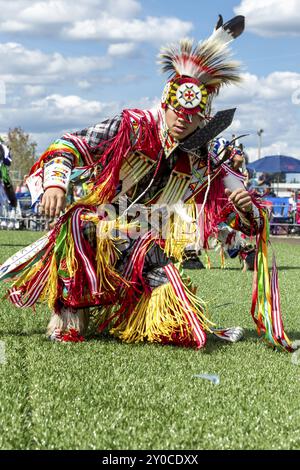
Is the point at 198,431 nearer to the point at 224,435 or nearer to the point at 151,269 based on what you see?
the point at 224,435

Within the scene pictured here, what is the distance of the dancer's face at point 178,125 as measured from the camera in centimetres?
399

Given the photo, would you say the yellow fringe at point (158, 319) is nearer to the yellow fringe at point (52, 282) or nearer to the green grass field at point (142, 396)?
the green grass field at point (142, 396)

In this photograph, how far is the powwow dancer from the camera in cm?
399

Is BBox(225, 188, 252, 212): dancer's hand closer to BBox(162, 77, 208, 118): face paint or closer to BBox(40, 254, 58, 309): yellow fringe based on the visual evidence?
BBox(162, 77, 208, 118): face paint

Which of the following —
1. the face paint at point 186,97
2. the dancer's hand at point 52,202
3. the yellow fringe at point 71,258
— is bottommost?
the yellow fringe at point 71,258

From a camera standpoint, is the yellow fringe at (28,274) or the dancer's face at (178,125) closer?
the dancer's face at (178,125)

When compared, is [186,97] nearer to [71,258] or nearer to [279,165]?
[71,258]

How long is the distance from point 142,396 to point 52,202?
1171 mm

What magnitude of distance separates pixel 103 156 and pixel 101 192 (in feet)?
0.59

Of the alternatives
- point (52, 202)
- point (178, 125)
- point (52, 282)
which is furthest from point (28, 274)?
point (178, 125)

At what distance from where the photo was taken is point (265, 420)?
2.71 m

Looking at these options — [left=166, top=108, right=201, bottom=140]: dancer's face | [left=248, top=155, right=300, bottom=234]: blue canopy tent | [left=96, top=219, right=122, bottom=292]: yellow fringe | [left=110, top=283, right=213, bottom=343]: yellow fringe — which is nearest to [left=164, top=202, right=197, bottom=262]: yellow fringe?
[left=110, top=283, right=213, bottom=343]: yellow fringe

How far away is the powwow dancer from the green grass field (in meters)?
0.18

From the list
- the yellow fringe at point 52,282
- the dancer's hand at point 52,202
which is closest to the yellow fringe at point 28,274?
the yellow fringe at point 52,282
